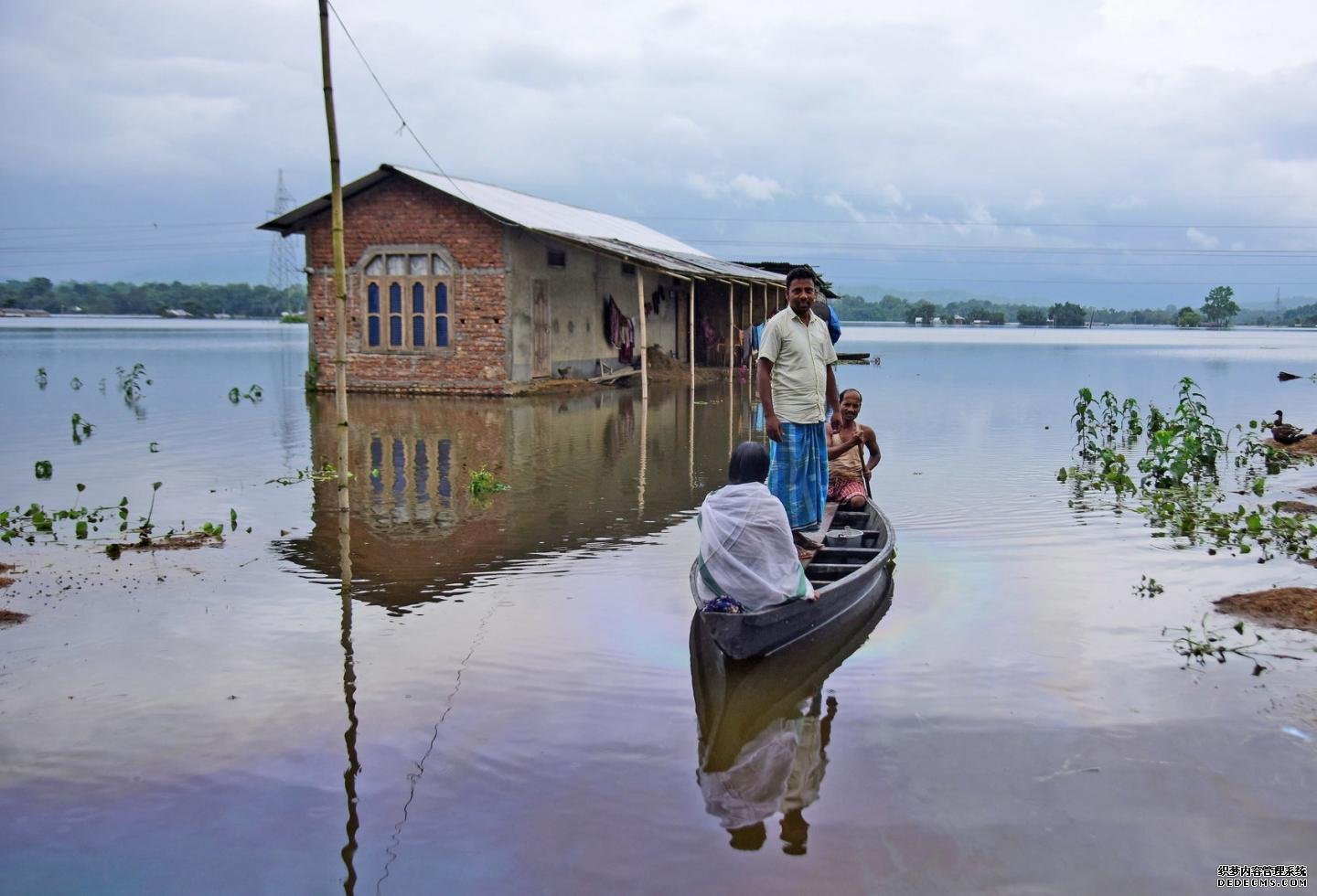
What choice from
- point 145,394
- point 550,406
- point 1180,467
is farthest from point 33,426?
point 1180,467

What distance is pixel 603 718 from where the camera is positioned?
190 inches

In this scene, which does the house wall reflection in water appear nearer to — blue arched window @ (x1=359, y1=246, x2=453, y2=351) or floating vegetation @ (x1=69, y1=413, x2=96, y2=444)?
blue arched window @ (x1=359, y1=246, x2=453, y2=351)

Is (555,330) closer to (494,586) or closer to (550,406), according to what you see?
(550,406)

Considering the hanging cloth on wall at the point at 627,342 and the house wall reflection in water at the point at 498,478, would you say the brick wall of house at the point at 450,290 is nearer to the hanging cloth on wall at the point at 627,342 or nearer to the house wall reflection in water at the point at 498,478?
the house wall reflection in water at the point at 498,478

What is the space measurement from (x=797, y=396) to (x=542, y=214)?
19.6 m

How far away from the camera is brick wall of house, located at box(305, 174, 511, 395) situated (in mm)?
20688

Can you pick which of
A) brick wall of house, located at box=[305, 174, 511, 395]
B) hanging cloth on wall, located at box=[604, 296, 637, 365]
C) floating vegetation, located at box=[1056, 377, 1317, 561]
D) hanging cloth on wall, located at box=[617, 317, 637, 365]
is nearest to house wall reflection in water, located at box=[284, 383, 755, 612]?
brick wall of house, located at box=[305, 174, 511, 395]

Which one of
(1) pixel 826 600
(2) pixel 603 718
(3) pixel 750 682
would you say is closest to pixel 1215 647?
(1) pixel 826 600

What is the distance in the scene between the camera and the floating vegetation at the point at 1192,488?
28.4 ft

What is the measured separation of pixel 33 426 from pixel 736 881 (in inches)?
665

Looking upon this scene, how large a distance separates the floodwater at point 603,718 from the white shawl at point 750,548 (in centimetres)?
45

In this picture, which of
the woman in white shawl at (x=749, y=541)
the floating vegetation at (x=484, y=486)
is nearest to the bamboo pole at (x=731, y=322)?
the floating vegetation at (x=484, y=486)

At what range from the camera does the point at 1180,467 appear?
11508mm

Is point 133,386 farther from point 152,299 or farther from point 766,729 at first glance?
point 152,299
